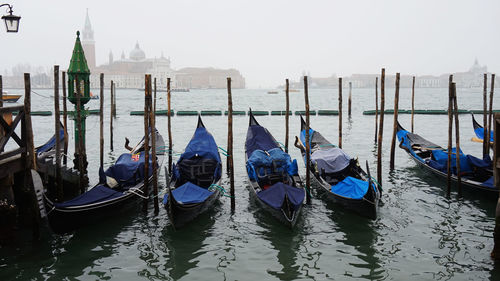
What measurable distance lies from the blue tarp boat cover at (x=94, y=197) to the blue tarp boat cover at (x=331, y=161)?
4034 mm

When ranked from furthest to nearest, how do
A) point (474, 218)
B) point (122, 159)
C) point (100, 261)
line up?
point (122, 159) < point (474, 218) < point (100, 261)

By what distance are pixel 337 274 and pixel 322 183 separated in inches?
122

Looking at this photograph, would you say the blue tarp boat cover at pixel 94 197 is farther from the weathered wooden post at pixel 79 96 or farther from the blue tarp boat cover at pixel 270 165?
the blue tarp boat cover at pixel 270 165

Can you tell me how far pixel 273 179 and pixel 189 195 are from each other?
185 cm

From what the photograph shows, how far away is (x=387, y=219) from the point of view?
7.33 meters

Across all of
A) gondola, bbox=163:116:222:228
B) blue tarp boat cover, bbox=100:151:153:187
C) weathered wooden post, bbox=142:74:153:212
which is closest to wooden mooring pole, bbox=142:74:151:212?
weathered wooden post, bbox=142:74:153:212

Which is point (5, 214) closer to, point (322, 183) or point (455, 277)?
point (322, 183)

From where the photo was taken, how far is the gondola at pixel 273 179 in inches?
268

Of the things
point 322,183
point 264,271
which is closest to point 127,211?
point 264,271

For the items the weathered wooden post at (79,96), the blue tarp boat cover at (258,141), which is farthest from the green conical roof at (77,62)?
the blue tarp boat cover at (258,141)

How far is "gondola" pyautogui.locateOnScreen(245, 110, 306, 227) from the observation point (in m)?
6.81

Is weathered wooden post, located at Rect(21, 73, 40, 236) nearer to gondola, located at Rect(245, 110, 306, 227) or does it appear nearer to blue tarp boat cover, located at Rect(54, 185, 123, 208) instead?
blue tarp boat cover, located at Rect(54, 185, 123, 208)

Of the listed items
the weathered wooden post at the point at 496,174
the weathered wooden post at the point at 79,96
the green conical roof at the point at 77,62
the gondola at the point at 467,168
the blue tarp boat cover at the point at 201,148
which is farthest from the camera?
the green conical roof at the point at 77,62

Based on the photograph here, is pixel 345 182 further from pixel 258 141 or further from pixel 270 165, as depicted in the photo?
pixel 258 141
